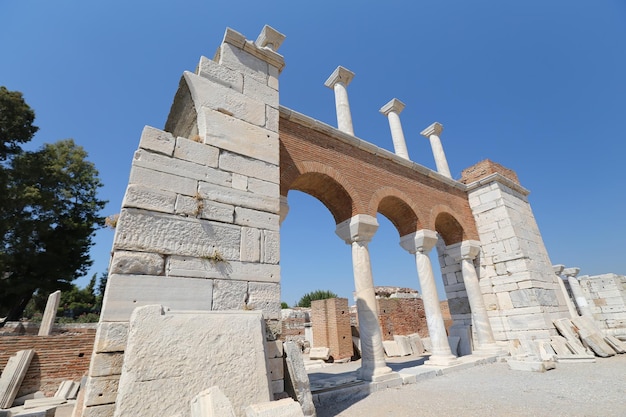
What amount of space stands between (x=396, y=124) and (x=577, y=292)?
35.1ft

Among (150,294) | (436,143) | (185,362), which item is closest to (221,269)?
(150,294)

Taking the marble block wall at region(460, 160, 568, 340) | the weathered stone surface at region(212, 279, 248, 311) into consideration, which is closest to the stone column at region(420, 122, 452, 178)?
the marble block wall at region(460, 160, 568, 340)

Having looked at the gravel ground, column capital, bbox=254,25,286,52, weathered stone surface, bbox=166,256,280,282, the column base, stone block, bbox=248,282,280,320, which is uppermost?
column capital, bbox=254,25,286,52

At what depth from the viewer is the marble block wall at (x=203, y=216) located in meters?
2.84

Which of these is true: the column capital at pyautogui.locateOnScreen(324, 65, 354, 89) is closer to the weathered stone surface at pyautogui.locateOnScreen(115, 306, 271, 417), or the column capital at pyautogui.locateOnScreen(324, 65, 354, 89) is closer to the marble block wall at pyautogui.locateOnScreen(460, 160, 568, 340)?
the marble block wall at pyautogui.locateOnScreen(460, 160, 568, 340)

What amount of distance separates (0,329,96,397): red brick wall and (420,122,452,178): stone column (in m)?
12.5

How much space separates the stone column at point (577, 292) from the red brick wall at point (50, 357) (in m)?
17.6

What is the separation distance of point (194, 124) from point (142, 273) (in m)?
2.55

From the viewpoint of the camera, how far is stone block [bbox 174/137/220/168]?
3620 mm

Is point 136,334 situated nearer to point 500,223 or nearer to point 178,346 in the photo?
point 178,346

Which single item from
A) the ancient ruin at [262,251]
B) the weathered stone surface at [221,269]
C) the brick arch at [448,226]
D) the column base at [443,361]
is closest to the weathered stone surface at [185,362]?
the ancient ruin at [262,251]

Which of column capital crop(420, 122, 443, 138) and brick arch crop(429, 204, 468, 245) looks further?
column capital crop(420, 122, 443, 138)

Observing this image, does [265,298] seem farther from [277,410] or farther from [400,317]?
[400,317]

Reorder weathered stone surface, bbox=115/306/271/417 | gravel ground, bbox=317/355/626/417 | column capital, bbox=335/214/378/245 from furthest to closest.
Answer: column capital, bbox=335/214/378/245
gravel ground, bbox=317/355/626/417
weathered stone surface, bbox=115/306/271/417
